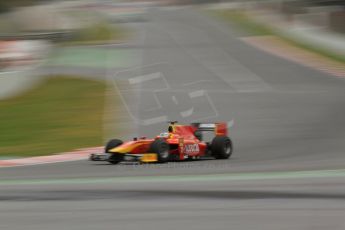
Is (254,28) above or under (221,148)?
above

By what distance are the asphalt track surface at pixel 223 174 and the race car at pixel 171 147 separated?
0.65ft

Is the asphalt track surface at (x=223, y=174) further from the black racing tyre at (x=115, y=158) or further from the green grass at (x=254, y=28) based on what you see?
the green grass at (x=254, y=28)

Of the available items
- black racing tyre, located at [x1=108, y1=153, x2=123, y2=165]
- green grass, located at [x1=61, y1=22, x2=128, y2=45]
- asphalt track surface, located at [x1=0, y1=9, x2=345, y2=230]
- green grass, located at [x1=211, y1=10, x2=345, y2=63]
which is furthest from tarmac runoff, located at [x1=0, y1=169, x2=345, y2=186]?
green grass, located at [x1=61, y1=22, x2=128, y2=45]

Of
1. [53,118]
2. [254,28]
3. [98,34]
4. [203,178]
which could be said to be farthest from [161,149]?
[254,28]

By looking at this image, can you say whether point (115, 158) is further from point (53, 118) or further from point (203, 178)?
point (53, 118)

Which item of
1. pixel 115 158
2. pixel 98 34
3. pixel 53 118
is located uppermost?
pixel 98 34

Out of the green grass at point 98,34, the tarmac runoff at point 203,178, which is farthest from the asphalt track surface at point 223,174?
the green grass at point 98,34

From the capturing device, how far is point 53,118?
1656cm

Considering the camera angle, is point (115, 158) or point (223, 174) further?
point (115, 158)

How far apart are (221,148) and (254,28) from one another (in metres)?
25.4

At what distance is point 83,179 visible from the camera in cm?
877

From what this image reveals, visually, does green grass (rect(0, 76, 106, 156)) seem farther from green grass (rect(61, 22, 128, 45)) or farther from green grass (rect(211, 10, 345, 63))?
green grass (rect(211, 10, 345, 63))

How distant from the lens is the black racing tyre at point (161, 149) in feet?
34.5

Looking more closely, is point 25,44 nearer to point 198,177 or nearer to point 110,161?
point 110,161
